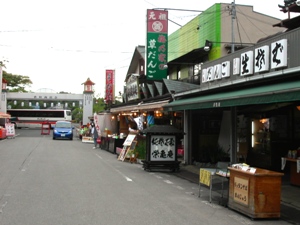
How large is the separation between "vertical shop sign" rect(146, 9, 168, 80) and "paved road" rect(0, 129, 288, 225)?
9413 mm

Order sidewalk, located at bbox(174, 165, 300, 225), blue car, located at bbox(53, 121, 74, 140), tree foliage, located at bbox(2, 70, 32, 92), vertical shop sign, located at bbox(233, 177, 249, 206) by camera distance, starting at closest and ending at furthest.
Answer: vertical shop sign, located at bbox(233, 177, 249, 206) < sidewalk, located at bbox(174, 165, 300, 225) < blue car, located at bbox(53, 121, 74, 140) < tree foliage, located at bbox(2, 70, 32, 92)

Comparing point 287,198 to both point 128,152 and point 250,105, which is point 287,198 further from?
point 128,152

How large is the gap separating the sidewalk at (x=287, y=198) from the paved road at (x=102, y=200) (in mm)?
465

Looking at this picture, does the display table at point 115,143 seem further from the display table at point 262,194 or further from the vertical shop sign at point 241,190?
the display table at point 262,194

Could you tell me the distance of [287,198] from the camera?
10.6m

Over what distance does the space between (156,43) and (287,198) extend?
14.0m

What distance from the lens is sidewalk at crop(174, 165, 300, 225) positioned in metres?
8.48

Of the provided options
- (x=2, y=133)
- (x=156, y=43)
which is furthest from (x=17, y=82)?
(x=156, y=43)

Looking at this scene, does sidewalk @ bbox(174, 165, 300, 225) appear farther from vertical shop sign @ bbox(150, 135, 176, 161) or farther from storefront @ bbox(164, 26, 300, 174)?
storefront @ bbox(164, 26, 300, 174)

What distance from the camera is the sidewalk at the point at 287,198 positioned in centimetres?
848

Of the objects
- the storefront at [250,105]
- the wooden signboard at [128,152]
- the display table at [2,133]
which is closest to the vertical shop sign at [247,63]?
the storefront at [250,105]

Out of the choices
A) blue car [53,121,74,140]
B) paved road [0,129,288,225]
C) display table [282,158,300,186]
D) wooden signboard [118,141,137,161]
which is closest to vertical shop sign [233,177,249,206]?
paved road [0,129,288,225]

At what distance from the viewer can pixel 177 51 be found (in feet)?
90.1

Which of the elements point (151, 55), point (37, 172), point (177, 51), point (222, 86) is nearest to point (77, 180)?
point (37, 172)
